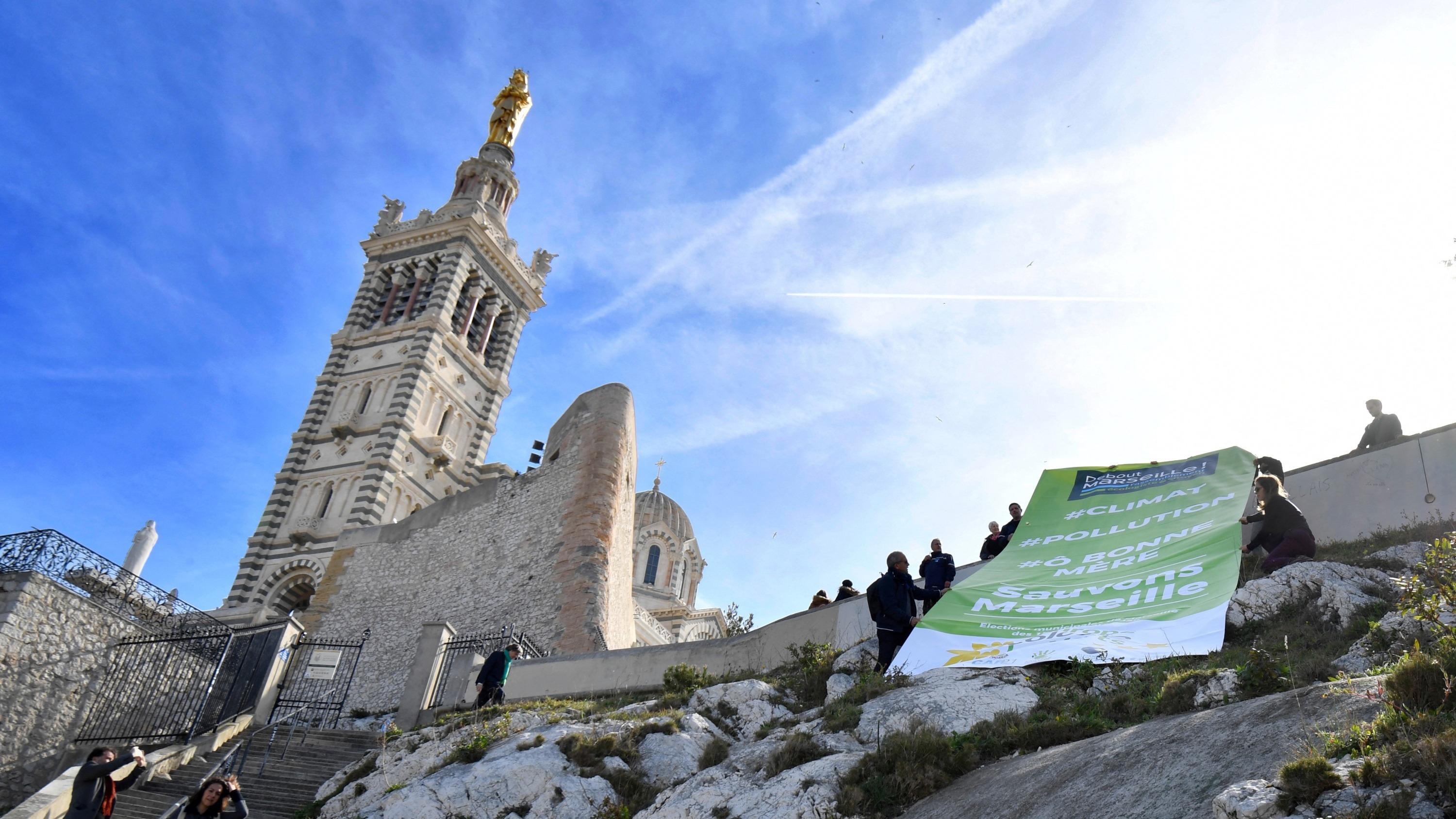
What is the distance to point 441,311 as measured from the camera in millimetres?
41875

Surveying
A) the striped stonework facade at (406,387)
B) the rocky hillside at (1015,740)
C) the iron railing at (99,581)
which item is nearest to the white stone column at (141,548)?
the striped stonework facade at (406,387)

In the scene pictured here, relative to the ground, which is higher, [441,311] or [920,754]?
[441,311]

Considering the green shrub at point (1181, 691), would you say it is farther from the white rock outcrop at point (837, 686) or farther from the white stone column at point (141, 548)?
the white stone column at point (141, 548)

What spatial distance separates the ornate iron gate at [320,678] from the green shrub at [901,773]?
785cm

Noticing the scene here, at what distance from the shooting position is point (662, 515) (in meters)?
45.8

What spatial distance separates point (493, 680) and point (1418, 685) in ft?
31.0

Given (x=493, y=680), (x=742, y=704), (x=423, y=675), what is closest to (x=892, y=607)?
(x=742, y=704)

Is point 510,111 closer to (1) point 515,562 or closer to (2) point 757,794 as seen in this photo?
(1) point 515,562

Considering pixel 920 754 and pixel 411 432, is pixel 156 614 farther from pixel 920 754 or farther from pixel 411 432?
pixel 411 432

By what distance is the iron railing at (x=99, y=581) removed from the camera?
514 inches

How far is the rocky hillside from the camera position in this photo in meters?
4.70

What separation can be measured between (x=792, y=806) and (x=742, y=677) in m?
4.55

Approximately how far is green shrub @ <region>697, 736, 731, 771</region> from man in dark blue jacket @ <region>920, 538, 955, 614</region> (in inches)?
124

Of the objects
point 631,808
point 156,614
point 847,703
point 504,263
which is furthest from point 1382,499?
point 504,263
